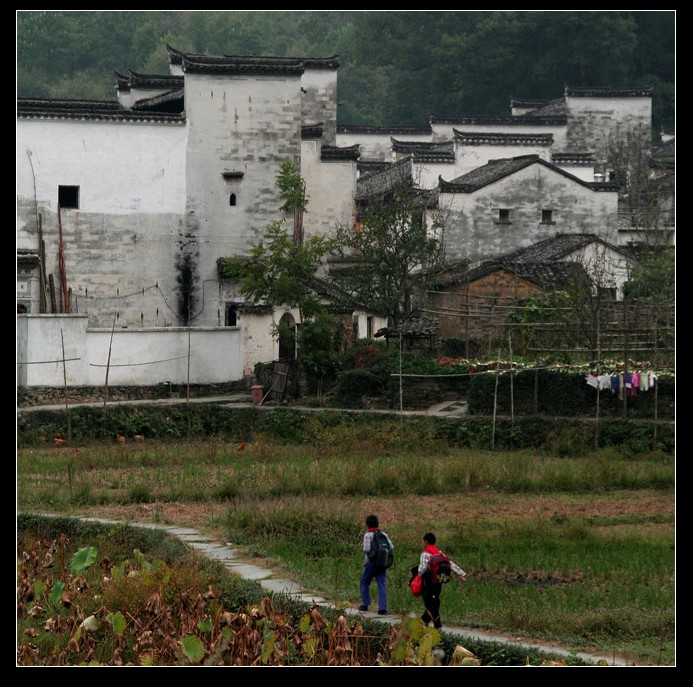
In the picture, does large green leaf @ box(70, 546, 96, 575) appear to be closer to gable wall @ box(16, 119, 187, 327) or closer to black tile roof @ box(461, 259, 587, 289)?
black tile roof @ box(461, 259, 587, 289)

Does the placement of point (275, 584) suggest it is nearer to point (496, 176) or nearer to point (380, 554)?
point (380, 554)

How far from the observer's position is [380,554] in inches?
534

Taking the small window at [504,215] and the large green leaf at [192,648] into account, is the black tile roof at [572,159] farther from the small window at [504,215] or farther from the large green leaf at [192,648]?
the large green leaf at [192,648]

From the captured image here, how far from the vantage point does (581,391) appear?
2538 centimetres

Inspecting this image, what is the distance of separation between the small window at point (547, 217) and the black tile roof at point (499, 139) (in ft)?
20.9

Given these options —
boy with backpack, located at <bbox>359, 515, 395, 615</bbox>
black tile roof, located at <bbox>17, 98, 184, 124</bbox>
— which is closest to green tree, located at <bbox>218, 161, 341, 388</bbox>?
black tile roof, located at <bbox>17, 98, 184, 124</bbox>

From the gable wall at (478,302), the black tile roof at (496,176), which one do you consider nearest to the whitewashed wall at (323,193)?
the black tile roof at (496,176)

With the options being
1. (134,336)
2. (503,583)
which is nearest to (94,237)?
(134,336)

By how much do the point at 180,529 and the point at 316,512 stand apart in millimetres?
1763

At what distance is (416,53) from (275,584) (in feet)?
172

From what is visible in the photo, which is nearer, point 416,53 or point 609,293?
point 609,293

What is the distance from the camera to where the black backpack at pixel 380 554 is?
13.6 metres

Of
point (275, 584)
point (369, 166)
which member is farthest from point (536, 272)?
point (275, 584)

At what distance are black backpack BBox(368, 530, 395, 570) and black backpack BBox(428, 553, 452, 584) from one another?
0.64m
